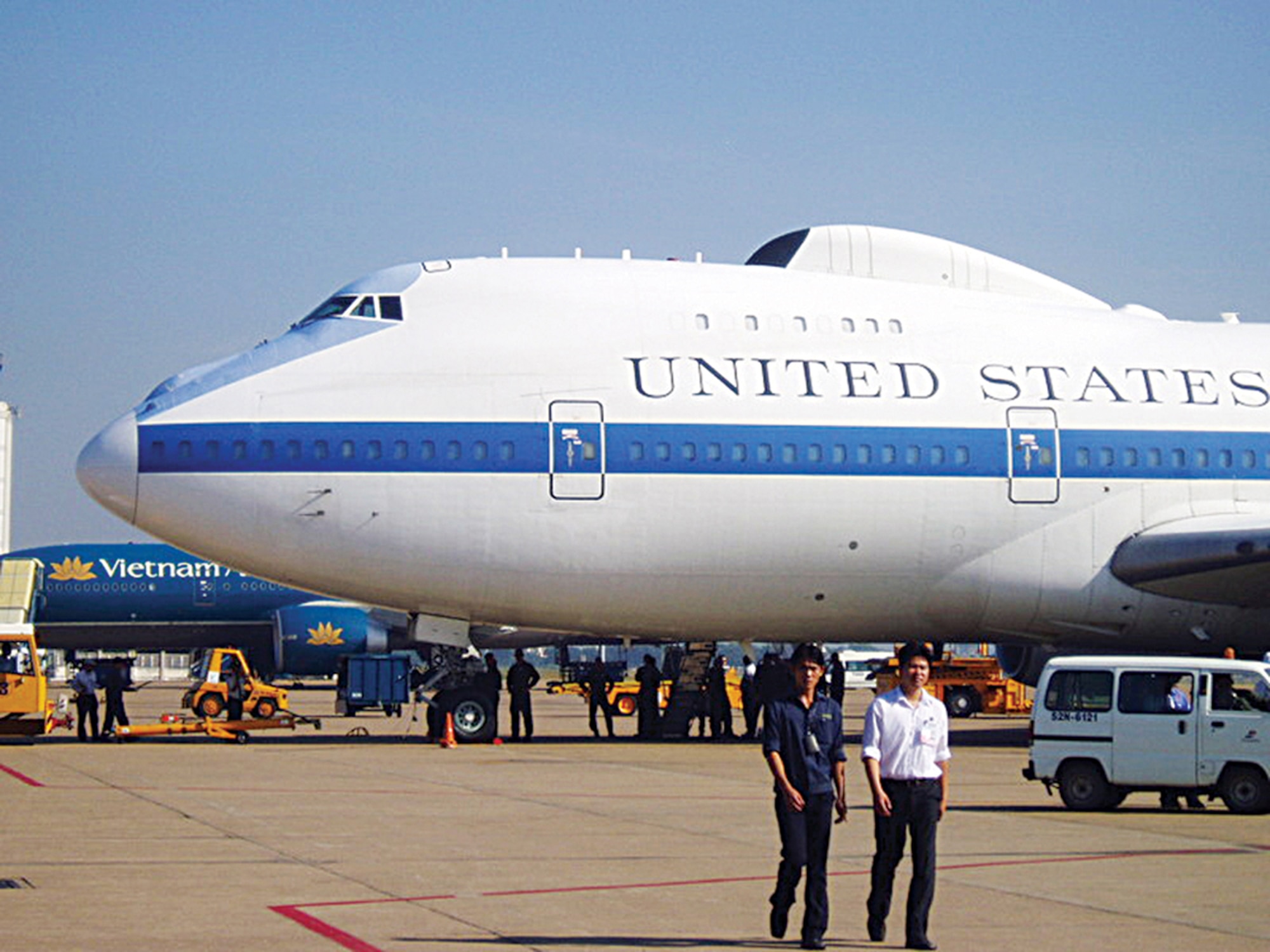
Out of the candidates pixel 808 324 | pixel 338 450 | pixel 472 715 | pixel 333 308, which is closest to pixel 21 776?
pixel 338 450

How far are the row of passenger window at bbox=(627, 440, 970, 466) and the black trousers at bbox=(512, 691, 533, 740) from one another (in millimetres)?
6753

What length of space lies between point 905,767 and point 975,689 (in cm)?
3850

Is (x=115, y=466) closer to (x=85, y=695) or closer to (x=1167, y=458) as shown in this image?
(x=85, y=695)

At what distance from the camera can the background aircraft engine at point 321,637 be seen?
202ft

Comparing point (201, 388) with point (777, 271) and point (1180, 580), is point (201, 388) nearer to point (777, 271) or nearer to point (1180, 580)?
point (777, 271)

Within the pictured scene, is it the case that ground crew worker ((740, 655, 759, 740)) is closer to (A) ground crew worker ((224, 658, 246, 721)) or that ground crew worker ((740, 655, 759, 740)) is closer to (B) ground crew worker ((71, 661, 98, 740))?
(A) ground crew worker ((224, 658, 246, 721))

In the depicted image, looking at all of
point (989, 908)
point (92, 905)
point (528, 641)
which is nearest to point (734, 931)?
point (989, 908)

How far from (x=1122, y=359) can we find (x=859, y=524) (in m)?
5.42

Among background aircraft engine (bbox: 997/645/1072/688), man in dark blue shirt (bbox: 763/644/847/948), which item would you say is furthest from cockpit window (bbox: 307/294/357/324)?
man in dark blue shirt (bbox: 763/644/847/948)

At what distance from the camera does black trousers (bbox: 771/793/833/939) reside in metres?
11.3

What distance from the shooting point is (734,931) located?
1186 cm

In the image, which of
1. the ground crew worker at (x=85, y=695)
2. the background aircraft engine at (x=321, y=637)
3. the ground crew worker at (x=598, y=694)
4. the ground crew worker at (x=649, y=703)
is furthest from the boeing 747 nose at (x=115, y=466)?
the background aircraft engine at (x=321, y=637)

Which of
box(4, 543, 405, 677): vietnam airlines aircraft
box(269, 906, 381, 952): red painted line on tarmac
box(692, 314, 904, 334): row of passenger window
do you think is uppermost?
box(692, 314, 904, 334): row of passenger window

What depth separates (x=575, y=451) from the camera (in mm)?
28312
